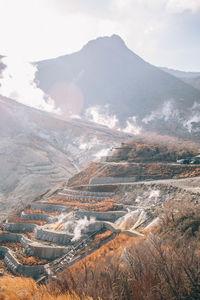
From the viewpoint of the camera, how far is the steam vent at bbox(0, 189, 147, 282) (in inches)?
897

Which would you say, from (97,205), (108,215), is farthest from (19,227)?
(108,215)

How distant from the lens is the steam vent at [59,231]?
22.8 meters

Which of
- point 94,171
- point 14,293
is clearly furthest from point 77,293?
point 94,171

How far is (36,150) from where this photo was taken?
93.4 m

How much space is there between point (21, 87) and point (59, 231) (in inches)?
6490

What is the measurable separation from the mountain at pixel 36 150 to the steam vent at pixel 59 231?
40.5ft

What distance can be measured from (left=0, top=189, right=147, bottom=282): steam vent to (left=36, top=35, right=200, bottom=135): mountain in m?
95.3

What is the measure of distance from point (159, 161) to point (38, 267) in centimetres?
2848

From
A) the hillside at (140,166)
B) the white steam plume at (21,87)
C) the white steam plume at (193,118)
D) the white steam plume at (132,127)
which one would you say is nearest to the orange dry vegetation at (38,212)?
the hillside at (140,166)

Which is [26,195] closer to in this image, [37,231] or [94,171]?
[94,171]

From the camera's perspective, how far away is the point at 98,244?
22.7 m

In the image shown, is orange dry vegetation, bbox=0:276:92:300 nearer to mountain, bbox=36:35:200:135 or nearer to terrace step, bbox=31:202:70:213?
terrace step, bbox=31:202:70:213

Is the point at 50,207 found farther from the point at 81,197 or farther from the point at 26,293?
the point at 26,293

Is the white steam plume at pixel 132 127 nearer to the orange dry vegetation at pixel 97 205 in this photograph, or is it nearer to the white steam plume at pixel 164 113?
the white steam plume at pixel 164 113
